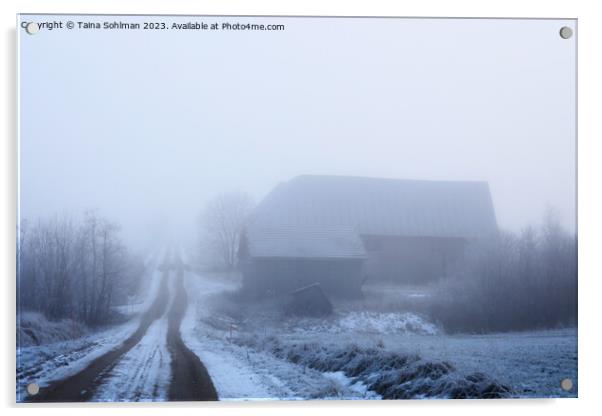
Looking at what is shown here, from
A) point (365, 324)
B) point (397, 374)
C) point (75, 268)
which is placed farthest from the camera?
point (365, 324)

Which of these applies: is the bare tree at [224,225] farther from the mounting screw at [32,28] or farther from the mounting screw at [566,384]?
the mounting screw at [566,384]

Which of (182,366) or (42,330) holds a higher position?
(42,330)

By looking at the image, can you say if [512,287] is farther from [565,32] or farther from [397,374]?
[565,32]

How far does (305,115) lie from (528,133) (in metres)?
2.22

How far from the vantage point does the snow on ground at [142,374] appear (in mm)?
5730

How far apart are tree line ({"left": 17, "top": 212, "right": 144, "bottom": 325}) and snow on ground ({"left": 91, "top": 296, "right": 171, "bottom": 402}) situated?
1.44ft

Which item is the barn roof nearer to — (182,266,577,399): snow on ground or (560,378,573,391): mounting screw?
(182,266,577,399): snow on ground

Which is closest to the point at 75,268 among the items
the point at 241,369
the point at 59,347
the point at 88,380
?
the point at 59,347

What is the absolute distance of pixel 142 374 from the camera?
5.85m

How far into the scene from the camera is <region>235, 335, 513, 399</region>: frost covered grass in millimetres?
5828

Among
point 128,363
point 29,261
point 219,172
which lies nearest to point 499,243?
point 219,172

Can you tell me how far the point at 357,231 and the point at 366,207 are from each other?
0.87 ft

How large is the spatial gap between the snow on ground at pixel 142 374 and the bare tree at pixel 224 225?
926 millimetres

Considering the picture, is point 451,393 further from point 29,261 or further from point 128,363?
point 29,261
